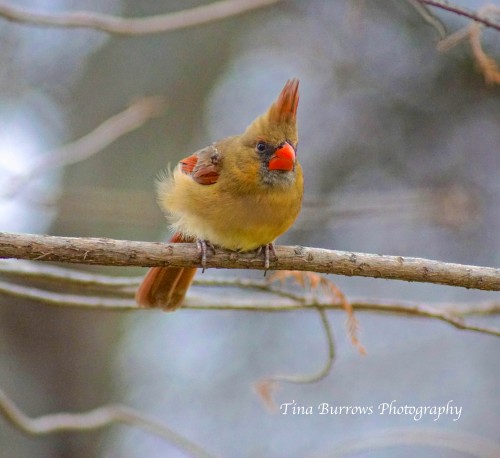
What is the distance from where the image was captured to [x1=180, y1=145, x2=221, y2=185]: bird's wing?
11.7 ft

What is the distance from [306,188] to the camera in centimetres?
701

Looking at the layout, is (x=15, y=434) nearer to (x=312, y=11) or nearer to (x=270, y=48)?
(x=270, y=48)

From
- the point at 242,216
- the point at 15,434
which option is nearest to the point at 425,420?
the point at 15,434

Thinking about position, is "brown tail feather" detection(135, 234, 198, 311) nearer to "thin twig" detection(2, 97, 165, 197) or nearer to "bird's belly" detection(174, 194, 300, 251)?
"bird's belly" detection(174, 194, 300, 251)

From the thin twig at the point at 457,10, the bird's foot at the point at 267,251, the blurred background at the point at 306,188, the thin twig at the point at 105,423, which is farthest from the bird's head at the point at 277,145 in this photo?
the blurred background at the point at 306,188

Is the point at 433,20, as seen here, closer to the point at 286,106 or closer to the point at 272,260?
the point at 286,106

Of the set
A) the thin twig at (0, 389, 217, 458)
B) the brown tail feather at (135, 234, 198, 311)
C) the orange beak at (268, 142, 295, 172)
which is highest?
the orange beak at (268, 142, 295, 172)

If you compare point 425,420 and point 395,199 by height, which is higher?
point 395,199

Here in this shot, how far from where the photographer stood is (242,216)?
335cm

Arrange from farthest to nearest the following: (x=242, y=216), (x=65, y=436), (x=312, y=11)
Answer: (x=312, y=11)
(x=65, y=436)
(x=242, y=216)

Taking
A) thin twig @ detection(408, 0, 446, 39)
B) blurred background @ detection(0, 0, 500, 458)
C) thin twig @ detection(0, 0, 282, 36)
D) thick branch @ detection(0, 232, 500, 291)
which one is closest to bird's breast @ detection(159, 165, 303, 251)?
thick branch @ detection(0, 232, 500, 291)

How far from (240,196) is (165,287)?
594 millimetres

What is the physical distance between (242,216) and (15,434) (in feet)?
9.68

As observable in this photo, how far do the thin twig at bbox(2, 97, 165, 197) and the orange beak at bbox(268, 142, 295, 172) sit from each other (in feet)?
3.89
